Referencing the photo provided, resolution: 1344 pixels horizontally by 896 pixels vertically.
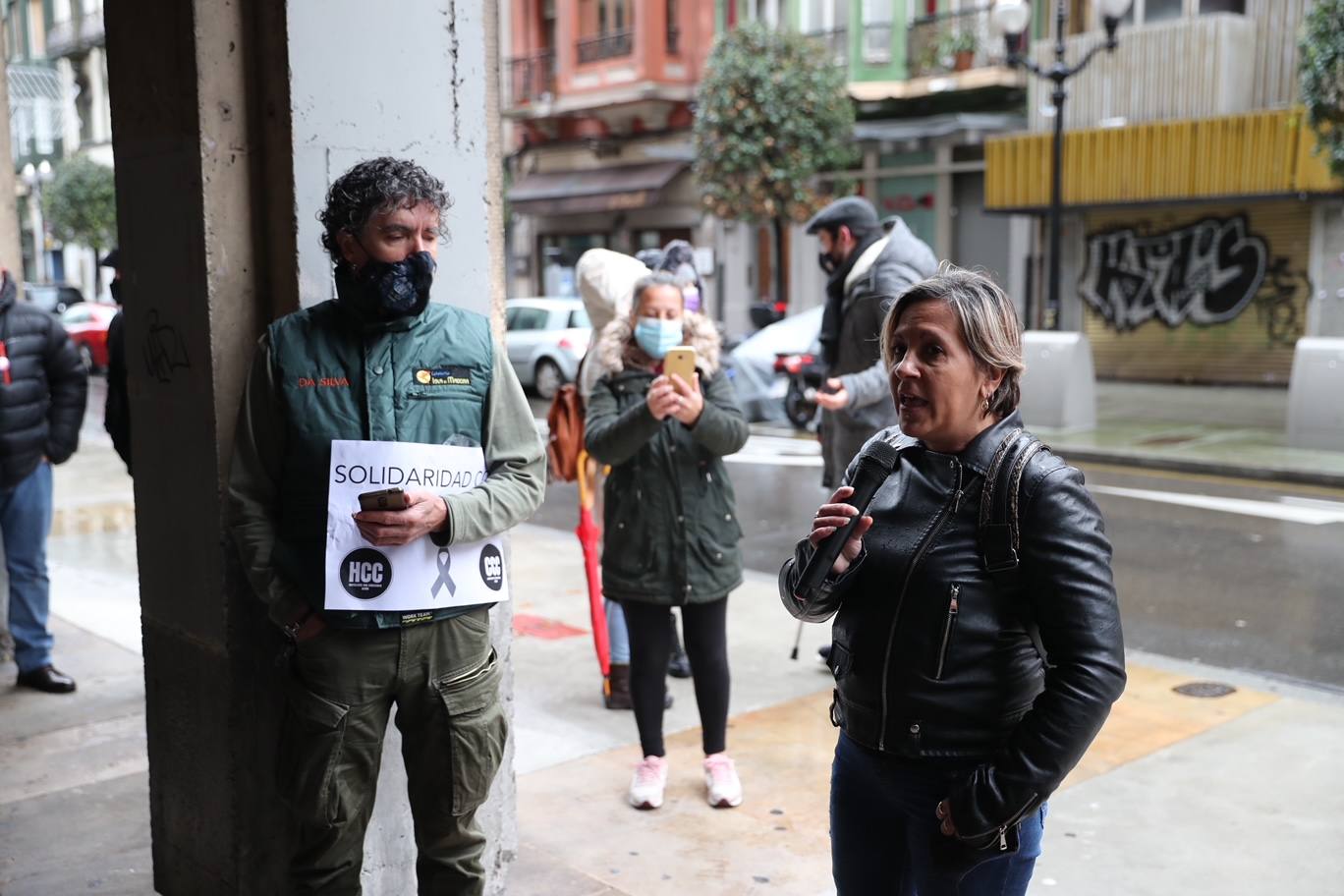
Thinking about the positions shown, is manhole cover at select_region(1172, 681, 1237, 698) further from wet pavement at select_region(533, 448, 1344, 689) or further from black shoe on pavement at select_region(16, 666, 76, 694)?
black shoe on pavement at select_region(16, 666, 76, 694)

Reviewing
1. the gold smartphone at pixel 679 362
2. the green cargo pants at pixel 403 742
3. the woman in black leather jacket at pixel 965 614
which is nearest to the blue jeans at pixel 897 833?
the woman in black leather jacket at pixel 965 614

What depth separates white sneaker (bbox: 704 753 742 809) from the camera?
439 cm

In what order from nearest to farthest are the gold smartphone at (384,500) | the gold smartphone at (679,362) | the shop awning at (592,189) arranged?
the gold smartphone at (384,500), the gold smartphone at (679,362), the shop awning at (592,189)

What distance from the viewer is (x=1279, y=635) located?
22.1ft

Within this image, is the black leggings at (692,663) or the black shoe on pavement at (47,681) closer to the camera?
the black leggings at (692,663)

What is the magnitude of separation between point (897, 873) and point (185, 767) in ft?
6.61

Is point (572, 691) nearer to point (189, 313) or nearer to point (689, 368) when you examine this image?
Answer: point (689, 368)

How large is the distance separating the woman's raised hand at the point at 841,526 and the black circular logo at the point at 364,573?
97 cm

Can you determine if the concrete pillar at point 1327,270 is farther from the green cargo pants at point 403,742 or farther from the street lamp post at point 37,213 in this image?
the street lamp post at point 37,213

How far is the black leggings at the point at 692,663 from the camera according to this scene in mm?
4371

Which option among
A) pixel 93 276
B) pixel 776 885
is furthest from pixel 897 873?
pixel 93 276

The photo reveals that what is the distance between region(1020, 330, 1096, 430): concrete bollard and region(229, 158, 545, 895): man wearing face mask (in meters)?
12.4

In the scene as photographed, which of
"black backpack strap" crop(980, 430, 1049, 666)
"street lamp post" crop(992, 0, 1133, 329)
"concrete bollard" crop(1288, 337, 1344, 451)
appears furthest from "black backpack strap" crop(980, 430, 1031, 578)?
"street lamp post" crop(992, 0, 1133, 329)

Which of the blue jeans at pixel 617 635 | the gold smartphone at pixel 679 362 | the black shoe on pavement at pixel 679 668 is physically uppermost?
the gold smartphone at pixel 679 362
